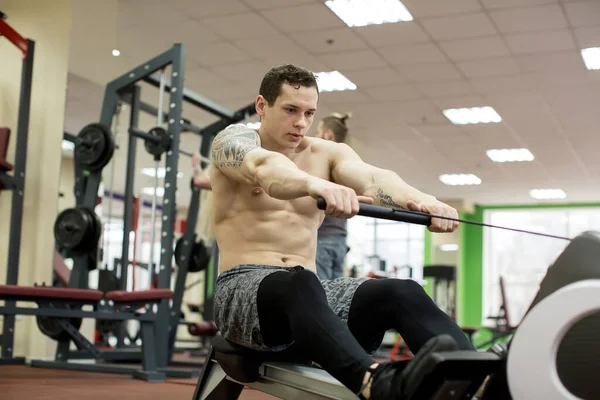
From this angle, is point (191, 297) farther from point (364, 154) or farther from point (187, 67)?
point (187, 67)

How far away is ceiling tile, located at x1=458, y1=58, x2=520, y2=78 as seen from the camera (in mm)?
6484

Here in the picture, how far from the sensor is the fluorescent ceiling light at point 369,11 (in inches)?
213

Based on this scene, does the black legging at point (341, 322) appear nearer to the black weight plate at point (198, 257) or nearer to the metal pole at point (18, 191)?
the black weight plate at point (198, 257)

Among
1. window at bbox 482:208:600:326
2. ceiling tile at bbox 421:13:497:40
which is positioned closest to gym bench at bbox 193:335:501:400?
ceiling tile at bbox 421:13:497:40

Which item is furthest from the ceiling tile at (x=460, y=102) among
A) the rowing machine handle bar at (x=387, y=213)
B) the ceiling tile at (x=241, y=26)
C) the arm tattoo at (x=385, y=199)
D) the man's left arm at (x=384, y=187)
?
the rowing machine handle bar at (x=387, y=213)

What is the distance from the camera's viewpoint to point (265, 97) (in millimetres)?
1929

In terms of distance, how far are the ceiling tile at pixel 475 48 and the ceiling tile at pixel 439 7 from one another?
616 mm

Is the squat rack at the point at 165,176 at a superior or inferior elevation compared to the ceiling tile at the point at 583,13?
inferior

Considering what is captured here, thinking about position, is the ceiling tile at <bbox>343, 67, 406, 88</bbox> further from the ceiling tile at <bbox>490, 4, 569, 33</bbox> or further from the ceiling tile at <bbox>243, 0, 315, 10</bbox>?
the ceiling tile at <bbox>243, 0, 315, 10</bbox>

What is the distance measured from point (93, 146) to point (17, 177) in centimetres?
65

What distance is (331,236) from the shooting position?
11.2ft

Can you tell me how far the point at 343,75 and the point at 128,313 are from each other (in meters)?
3.79

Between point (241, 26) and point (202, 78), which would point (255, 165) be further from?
point (202, 78)

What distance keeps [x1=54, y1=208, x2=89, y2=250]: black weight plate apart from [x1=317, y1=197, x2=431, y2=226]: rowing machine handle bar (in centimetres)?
301
